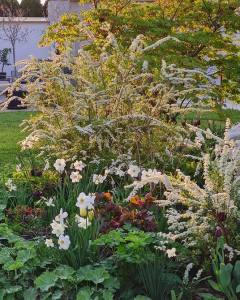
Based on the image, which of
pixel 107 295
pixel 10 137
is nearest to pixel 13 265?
pixel 107 295

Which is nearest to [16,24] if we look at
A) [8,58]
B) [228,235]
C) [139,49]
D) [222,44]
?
[8,58]

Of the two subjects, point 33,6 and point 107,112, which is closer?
point 107,112

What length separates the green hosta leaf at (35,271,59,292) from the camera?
2.66 metres

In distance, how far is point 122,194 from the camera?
157 inches

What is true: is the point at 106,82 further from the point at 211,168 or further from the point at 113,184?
the point at 211,168

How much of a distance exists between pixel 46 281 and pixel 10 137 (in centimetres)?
753

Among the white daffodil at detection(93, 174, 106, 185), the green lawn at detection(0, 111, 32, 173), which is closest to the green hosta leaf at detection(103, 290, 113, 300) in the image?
the white daffodil at detection(93, 174, 106, 185)

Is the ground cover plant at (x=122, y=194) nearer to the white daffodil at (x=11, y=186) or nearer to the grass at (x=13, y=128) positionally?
the white daffodil at (x=11, y=186)

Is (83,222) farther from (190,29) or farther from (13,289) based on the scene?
(190,29)

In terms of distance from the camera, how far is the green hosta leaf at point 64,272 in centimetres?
272

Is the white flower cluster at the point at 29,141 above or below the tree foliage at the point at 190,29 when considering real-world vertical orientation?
below

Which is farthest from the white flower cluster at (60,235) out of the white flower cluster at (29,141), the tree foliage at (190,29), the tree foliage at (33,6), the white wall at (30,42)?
the tree foliage at (33,6)

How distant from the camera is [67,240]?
2.83 m

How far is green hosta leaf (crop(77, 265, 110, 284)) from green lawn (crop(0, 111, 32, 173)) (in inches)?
127
